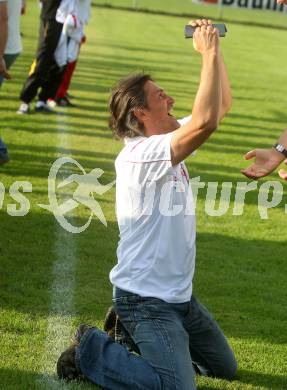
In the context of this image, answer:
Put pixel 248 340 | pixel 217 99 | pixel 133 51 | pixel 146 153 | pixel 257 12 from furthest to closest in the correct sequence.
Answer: pixel 257 12 → pixel 133 51 → pixel 248 340 → pixel 146 153 → pixel 217 99

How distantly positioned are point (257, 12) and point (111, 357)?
41163mm

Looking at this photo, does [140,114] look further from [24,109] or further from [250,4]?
[250,4]

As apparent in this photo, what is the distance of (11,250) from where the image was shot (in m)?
7.46

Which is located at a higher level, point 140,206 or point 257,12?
point 140,206

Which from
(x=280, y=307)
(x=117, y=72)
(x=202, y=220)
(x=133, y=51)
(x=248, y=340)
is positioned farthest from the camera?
(x=133, y=51)

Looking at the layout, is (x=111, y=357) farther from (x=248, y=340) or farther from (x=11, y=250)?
(x=11, y=250)

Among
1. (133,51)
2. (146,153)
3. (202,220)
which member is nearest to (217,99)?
(146,153)

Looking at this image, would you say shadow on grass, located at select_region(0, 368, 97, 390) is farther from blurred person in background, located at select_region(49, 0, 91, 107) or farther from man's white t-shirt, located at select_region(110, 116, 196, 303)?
blurred person in background, located at select_region(49, 0, 91, 107)

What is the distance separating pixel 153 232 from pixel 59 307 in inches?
53.8

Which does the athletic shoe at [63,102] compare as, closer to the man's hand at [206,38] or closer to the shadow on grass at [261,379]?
the shadow on grass at [261,379]

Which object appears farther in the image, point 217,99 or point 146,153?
point 146,153

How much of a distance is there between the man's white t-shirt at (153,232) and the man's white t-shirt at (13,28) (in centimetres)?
596

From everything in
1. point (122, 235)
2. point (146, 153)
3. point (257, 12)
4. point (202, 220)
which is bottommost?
point (257, 12)

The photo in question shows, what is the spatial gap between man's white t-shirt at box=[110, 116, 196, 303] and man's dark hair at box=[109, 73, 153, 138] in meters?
0.09
